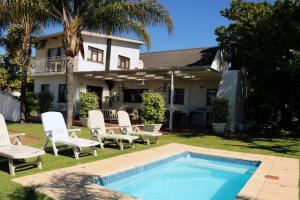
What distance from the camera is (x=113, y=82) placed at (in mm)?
26344

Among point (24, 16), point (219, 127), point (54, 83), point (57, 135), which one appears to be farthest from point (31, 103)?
point (57, 135)

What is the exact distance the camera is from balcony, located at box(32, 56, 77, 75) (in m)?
24.3

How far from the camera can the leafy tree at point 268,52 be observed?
17203 mm

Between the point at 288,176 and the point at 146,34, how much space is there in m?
10.8

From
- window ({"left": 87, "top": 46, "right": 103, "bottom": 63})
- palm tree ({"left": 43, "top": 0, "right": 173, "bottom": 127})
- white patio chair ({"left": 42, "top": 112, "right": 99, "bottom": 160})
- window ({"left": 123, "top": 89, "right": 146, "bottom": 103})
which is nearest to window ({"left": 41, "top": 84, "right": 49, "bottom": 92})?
window ({"left": 87, "top": 46, "right": 103, "bottom": 63})

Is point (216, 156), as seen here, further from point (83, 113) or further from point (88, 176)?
point (83, 113)

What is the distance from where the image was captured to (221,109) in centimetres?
1755

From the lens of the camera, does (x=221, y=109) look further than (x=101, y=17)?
Yes

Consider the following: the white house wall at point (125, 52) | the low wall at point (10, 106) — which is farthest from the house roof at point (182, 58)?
the low wall at point (10, 106)

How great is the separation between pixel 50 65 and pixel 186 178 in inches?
785

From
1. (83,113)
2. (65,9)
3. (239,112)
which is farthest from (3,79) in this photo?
(239,112)

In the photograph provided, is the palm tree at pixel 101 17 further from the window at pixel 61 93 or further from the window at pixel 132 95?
the window at pixel 132 95

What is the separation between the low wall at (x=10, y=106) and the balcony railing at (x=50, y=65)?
494cm

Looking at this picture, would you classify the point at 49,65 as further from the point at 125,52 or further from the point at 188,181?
the point at 188,181
